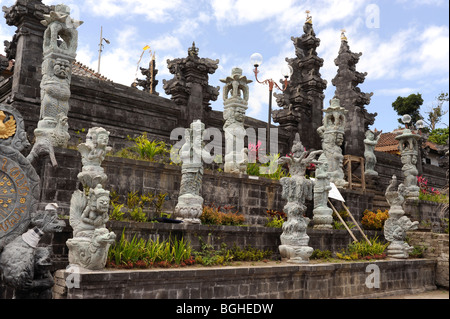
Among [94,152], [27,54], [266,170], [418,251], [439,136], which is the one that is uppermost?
[439,136]

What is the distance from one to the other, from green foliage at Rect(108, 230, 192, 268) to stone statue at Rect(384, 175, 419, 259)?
667 cm

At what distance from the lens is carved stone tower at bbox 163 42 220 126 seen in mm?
15711

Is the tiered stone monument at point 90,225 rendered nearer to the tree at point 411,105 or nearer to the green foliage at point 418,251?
the green foliage at point 418,251

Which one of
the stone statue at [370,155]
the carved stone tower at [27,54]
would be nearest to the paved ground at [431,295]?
the stone statue at [370,155]

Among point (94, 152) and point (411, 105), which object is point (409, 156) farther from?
point (411, 105)

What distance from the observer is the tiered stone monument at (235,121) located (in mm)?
11602

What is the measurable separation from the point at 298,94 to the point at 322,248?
9.65m

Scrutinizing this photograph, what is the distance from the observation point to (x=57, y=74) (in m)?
9.47

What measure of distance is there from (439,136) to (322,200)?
24597mm

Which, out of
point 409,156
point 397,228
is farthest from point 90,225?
point 409,156

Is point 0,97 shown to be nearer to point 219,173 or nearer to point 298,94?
point 219,173

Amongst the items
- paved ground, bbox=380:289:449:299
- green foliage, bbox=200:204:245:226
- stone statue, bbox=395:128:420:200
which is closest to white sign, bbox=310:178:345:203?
paved ground, bbox=380:289:449:299
